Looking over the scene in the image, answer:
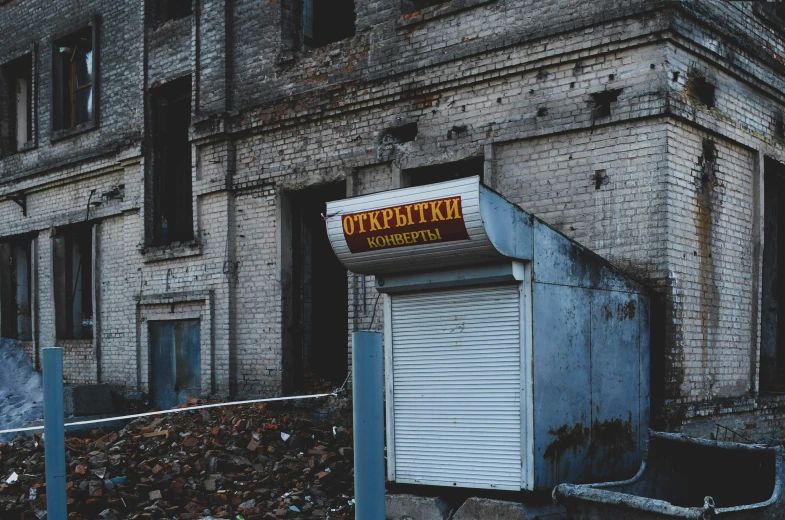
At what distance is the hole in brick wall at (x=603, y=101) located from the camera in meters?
8.24

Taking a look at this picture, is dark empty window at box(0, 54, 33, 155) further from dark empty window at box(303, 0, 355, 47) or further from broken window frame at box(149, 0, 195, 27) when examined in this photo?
dark empty window at box(303, 0, 355, 47)

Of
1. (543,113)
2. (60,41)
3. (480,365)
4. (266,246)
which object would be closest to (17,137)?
(60,41)

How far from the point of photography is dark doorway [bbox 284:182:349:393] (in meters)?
11.0

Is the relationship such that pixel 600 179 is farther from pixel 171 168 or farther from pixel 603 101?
pixel 171 168

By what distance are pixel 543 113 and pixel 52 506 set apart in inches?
238

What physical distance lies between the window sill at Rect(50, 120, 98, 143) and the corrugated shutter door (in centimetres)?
906

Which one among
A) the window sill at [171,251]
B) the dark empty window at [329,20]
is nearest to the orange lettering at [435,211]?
the dark empty window at [329,20]

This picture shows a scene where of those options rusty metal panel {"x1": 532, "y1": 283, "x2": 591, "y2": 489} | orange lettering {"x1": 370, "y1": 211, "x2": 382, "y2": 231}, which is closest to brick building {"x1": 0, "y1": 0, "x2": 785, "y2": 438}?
rusty metal panel {"x1": 532, "y1": 283, "x2": 591, "y2": 489}

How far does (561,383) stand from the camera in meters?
6.67

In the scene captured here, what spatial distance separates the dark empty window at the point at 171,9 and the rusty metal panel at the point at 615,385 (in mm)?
9001

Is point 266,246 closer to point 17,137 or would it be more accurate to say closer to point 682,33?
point 682,33

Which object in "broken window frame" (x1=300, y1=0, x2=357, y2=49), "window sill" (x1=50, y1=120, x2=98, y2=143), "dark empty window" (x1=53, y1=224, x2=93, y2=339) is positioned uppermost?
"broken window frame" (x1=300, y1=0, x2=357, y2=49)

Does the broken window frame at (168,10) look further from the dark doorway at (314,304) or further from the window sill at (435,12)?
the window sill at (435,12)

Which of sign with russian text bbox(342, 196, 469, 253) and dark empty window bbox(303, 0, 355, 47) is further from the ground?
dark empty window bbox(303, 0, 355, 47)
